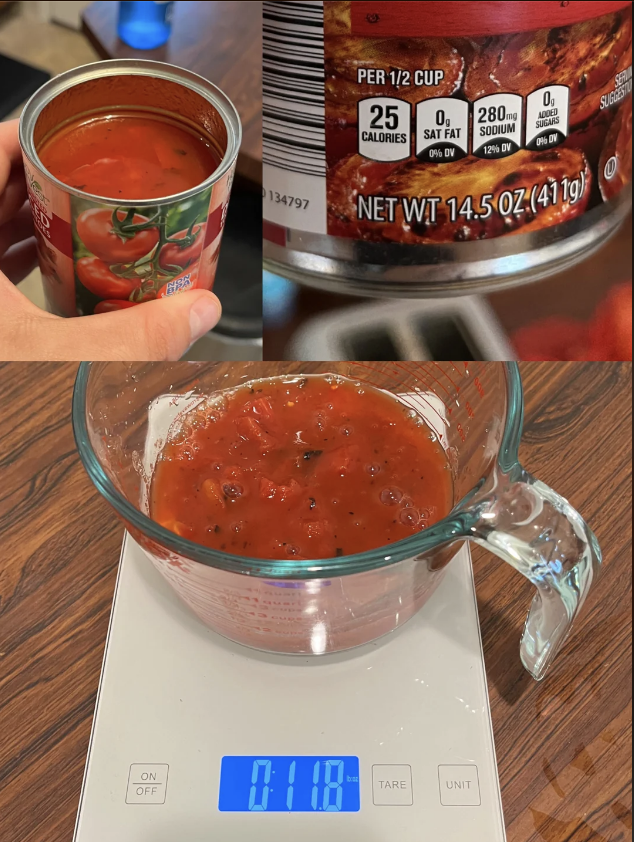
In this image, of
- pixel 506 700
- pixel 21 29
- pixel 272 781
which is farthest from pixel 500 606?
pixel 21 29

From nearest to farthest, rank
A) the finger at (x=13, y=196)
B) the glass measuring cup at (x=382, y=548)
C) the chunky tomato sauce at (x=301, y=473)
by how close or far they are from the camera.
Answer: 1. the glass measuring cup at (x=382, y=548)
2. the chunky tomato sauce at (x=301, y=473)
3. the finger at (x=13, y=196)

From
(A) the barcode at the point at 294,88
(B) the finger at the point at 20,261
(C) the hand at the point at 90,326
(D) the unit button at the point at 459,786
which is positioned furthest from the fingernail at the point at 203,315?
(D) the unit button at the point at 459,786

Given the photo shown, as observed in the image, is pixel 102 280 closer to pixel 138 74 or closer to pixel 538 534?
pixel 138 74

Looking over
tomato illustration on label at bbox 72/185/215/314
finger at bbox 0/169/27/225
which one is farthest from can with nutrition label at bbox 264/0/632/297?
finger at bbox 0/169/27/225

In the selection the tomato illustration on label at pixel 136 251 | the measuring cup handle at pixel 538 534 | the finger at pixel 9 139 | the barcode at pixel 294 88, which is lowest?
the measuring cup handle at pixel 538 534

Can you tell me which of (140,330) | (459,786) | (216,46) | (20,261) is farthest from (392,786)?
(216,46)

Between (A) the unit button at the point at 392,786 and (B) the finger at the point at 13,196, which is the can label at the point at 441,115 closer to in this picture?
(B) the finger at the point at 13,196

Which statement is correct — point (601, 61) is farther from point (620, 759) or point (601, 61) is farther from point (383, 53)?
point (620, 759)
